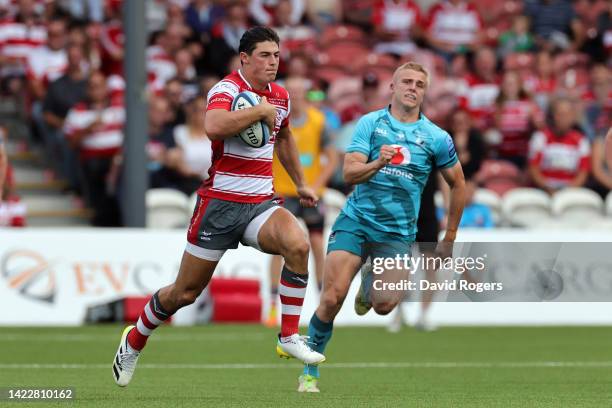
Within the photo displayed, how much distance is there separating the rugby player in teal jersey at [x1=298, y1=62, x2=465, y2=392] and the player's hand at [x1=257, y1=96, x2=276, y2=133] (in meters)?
0.87

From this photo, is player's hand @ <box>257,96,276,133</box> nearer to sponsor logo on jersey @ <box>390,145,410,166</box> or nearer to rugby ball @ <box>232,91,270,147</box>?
rugby ball @ <box>232,91,270,147</box>

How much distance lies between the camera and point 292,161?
10.7 m

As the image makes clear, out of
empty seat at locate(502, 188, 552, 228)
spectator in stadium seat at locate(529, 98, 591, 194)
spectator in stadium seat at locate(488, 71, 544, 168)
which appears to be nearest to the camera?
empty seat at locate(502, 188, 552, 228)

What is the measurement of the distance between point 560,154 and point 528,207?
44.5 inches

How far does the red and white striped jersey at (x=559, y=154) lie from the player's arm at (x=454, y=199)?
11.1 meters

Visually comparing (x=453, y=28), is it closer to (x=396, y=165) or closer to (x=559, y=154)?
(x=559, y=154)

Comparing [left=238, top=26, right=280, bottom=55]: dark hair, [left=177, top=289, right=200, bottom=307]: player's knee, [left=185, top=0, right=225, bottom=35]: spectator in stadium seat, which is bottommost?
[left=185, top=0, right=225, bottom=35]: spectator in stadium seat

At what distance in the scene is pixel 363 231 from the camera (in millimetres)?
10867

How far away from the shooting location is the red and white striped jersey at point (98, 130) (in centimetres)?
2017

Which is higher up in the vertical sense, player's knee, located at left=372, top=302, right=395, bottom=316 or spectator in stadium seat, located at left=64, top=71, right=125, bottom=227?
player's knee, located at left=372, top=302, right=395, bottom=316

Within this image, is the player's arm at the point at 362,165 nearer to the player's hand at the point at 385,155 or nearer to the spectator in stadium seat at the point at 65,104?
the player's hand at the point at 385,155

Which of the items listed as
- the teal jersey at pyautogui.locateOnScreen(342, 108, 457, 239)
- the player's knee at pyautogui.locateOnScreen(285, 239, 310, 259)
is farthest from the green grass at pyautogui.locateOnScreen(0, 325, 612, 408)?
the teal jersey at pyautogui.locateOnScreen(342, 108, 457, 239)

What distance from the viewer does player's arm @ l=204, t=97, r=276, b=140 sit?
976cm

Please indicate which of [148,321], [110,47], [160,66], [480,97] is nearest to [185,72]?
[160,66]
